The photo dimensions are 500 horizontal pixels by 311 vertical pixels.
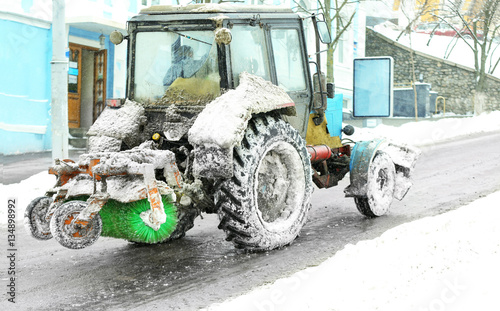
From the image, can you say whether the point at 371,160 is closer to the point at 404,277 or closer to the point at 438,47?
the point at 404,277

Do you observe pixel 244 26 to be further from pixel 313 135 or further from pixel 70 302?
pixel 70 302

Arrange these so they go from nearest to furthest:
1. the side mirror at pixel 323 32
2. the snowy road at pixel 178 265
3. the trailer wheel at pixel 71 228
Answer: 1. the snowy road at pixel 178 265
2. the trailer wheel at pixel 71 228
3. the side mirror at pixel 323 32

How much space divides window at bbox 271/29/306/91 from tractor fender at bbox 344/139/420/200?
116 cm

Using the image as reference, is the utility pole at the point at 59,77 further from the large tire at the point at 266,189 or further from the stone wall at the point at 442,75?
the stone wall at the point at 442,75

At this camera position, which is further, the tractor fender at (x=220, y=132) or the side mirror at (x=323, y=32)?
the side mirror at (x=323, y=32)

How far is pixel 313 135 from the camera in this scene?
7.21 m

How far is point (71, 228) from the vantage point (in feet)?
15.0

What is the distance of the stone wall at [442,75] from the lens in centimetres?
3078

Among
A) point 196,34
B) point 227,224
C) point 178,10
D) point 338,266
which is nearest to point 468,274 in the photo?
Answer: point 338,266

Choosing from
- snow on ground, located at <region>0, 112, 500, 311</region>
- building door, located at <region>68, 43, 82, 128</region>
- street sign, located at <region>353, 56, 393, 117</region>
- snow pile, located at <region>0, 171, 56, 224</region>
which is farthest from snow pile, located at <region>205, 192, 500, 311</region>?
building door, located at <region>68, 43, 82, 128</region>

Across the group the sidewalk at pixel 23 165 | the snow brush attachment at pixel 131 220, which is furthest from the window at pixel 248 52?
the sidewalk at pixel 23 165

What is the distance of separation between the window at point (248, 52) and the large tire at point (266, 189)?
1.94 feet

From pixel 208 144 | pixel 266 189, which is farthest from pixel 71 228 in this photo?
pixel 266 189

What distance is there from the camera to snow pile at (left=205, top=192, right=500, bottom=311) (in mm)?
3945
